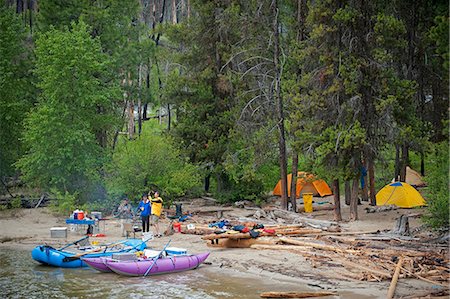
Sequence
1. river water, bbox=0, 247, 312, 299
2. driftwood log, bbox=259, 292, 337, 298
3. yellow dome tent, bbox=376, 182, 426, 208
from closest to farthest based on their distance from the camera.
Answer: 1. driftwood log, bbox=259, 292, 337, 298
2. river water, bbox=0, 247, 312, 299
3. yellow dome tent, bbox=376, 182, 426, 208

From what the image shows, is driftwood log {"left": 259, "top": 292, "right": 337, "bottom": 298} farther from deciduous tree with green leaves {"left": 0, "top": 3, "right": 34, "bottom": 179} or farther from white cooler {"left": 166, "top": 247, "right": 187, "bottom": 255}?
deciduous tree with green leaves {"left": 0, "top": 3, "right": 34, "bottom": 179}

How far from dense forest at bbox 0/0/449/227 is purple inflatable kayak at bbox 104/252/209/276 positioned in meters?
8.34

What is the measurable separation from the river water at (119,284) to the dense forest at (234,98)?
808cm

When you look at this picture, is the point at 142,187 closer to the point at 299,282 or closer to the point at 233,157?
the point at 233,157

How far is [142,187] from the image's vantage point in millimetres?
31781

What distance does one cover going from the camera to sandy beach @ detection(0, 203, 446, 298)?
16.6 metres

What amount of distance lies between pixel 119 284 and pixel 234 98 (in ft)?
63.3

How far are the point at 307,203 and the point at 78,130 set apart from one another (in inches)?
473

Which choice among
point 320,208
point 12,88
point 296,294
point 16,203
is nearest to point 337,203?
point 320,208

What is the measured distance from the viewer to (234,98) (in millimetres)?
36250

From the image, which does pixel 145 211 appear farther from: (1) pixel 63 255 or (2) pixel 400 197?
(2) pixel 400 197

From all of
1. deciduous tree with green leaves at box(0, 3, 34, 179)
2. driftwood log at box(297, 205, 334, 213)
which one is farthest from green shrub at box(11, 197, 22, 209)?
driftwood log at box(297, 205, 334, 213)

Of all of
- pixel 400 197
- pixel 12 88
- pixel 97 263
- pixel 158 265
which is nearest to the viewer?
pixel 158 265

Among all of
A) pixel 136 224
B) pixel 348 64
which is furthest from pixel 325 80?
pixel 136 224
